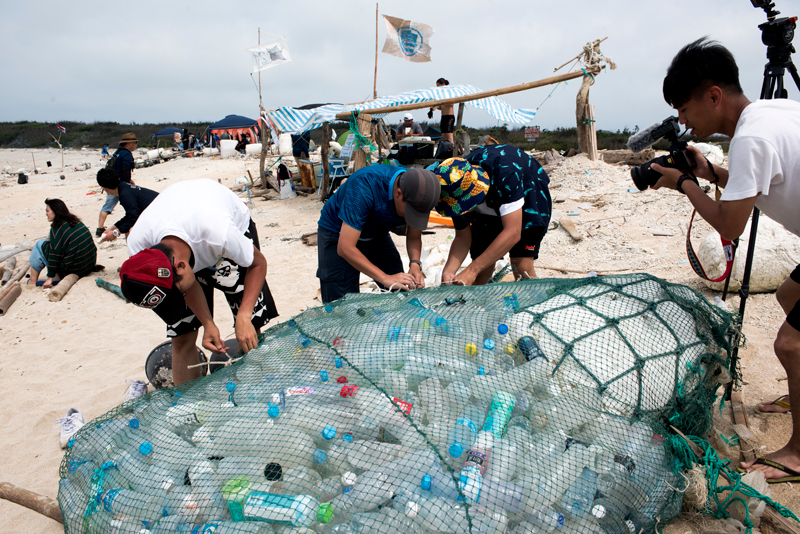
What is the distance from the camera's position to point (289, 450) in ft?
5.50

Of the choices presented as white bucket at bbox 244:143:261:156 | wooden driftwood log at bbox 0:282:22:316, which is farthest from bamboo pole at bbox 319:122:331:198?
white bucket at bbox 244:143:261:156

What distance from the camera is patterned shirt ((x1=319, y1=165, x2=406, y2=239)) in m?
2.59

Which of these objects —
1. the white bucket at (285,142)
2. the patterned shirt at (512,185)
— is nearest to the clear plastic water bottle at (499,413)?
the patterned shirt at (512,185)

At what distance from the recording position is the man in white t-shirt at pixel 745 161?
63.9 inches

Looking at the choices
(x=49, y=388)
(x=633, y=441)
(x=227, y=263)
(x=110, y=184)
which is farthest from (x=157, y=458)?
(x=110, y=184)

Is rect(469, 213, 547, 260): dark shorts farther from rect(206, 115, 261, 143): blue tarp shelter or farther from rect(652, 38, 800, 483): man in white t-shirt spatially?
rect(206, 115, 261, 143): blue tarp shelter

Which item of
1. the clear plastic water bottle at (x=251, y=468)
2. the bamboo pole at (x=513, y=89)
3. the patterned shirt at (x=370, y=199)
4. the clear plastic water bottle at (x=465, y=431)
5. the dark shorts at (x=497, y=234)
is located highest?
the bamboo pole at (x=513, y=89)

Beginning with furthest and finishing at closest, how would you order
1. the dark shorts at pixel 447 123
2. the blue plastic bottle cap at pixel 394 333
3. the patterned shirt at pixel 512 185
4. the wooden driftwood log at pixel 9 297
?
the dark shorts at pixel 447 123 < the wooden driftwood log at pixel 9 297 < the patterned shirt at pixel 512 185 < the blue plastic bottle cap at pixel 394 333

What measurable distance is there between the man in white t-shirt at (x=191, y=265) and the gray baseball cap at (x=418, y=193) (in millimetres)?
873

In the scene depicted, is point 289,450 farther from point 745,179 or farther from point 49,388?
point 49,388

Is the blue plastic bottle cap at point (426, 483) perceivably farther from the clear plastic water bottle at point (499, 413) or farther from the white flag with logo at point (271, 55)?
the white flag with logo at point (271, 55)

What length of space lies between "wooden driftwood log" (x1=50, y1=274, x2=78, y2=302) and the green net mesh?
449cm

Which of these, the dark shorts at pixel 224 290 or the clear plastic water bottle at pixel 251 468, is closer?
the clear plastic water bottle at pixel 251 468

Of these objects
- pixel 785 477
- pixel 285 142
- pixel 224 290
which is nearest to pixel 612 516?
pixel 785 477
